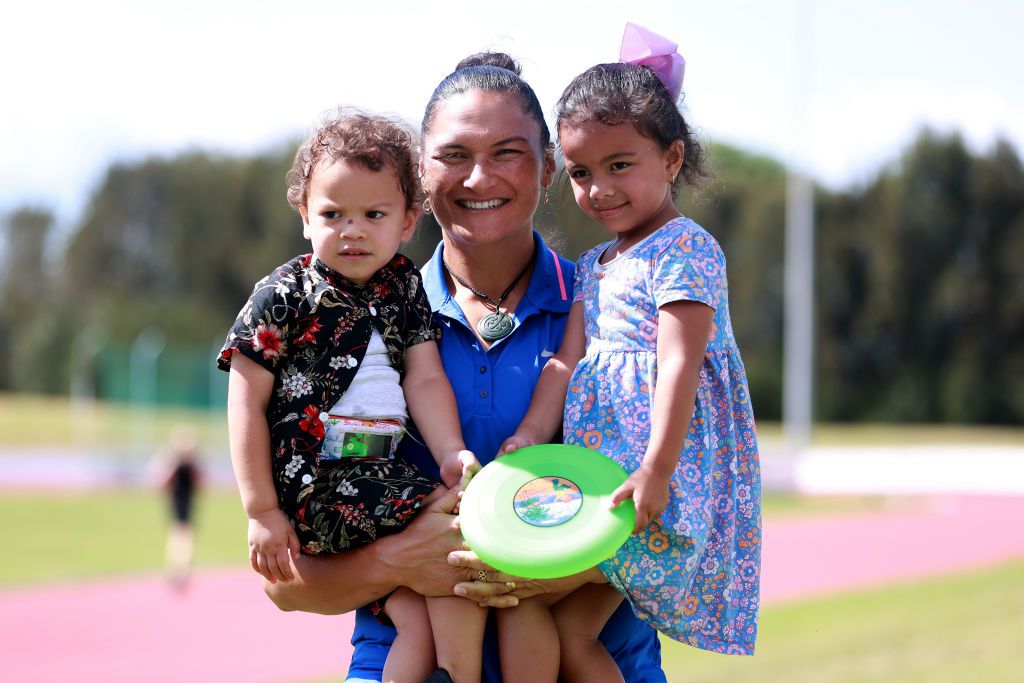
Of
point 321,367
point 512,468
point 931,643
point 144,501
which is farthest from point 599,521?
point 144,501

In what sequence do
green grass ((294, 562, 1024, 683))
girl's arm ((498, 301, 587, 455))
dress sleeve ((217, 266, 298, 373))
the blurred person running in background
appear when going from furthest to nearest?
1. the blurred person running in background
2. green grass ((294, 562, 1024, 683))
3. girl's arm ((498, 301, 587, 455))
4. dress sleeve ((217, 266, 298, 373))

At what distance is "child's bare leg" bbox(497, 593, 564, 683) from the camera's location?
3.03 meters

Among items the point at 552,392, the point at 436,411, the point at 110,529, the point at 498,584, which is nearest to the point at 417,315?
the point at 436,411

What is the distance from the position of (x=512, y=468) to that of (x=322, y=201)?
0.85 m

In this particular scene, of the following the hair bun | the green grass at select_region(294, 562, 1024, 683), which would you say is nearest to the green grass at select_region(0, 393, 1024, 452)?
the green grass at select_region(294, 562, 1024, 683)

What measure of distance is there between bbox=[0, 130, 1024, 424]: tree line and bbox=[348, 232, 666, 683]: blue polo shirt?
28580mm

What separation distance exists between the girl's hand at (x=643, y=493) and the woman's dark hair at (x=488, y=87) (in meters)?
1.02

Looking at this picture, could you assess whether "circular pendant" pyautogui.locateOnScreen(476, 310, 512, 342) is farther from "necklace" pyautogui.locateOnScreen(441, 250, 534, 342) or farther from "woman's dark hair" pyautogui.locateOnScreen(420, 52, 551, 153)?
"woman's dark hair" pyautogui.locateOnScreen(420, 52, 551, 153)

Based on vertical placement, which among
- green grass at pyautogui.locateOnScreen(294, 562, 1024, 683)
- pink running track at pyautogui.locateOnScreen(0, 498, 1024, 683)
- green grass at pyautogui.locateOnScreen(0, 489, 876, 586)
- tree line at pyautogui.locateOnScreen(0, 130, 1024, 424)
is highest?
tree line at pyautogui.locateOnScreen(0, 130, 1024, 424)

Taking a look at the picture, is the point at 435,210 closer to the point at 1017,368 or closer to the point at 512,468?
the point at 512,468

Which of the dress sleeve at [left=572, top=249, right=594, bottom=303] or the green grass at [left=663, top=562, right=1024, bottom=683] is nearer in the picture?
the dress sleeve at [left=572, top=249, right=594, bottom=303]

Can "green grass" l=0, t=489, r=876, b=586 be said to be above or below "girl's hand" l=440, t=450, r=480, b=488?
below

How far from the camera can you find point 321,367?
10.0 ft

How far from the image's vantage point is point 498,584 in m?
2.99
